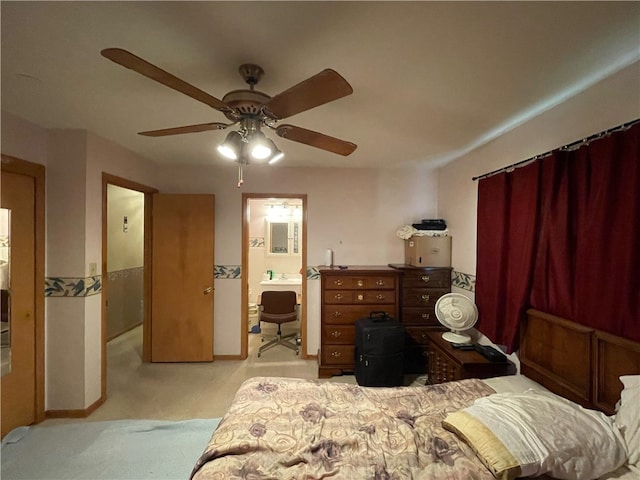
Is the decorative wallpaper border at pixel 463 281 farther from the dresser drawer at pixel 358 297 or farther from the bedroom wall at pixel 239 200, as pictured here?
the dresser drawer at pixel 358 297

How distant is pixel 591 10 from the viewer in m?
1.08

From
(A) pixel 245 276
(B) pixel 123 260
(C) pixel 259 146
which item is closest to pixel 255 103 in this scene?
(C) pixel 259 146

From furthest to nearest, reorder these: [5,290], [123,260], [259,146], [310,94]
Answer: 1. [123,260]
2. [5,290]
3. [259,146]
4. [310,94]

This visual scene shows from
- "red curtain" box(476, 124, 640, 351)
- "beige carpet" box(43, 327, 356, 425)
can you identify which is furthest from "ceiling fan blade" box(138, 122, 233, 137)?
"beige carpet" box(43, 327, 356, 425)

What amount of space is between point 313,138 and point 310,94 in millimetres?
509

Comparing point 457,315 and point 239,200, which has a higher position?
point 239,200

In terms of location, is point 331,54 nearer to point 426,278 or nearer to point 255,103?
point 255,103

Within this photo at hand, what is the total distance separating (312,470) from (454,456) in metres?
0.59

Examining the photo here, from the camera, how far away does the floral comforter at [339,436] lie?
1.10 m

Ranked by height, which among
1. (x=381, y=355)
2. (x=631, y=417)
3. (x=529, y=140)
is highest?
(x=529, y=140)

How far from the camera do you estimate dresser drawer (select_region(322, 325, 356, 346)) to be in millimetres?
3061

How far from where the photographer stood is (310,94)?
116cm

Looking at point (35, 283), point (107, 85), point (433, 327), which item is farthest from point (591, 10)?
point (35, 283)

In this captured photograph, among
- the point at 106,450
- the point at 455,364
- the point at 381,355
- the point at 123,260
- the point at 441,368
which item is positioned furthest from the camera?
the point at 123,260
